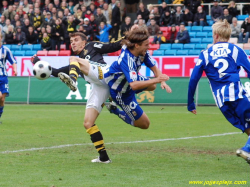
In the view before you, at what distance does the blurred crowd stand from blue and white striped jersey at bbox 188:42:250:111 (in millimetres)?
16577

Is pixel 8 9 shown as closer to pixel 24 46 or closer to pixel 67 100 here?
pixel 24 46

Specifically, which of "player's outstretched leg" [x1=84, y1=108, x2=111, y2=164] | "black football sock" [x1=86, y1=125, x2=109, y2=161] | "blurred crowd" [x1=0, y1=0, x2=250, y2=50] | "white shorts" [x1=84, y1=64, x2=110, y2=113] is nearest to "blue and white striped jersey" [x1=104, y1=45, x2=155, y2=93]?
"white shorts" [x1=84, y1=64, x2=110, y2=113]

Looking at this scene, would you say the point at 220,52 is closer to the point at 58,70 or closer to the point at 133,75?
the point at 133,75

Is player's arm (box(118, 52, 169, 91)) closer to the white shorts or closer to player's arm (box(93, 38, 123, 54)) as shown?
the white shorts

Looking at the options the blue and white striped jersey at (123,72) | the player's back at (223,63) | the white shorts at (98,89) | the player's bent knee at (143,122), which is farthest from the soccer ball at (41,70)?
the player's back at (223,63)

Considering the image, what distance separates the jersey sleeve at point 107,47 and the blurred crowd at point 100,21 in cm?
1392

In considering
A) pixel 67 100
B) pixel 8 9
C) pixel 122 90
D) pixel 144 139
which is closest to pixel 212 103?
pixel 67 100

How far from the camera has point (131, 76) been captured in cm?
729

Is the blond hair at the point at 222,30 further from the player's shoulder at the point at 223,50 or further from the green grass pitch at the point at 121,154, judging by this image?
the green grass pitch at the point at 121,154

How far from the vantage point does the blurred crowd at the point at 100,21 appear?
24375 millimetres

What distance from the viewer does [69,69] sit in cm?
735

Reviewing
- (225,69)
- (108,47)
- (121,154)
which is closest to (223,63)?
(225,69)

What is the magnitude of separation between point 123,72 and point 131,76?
0.18 meters

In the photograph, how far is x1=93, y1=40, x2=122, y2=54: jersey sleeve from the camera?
8695 mm
